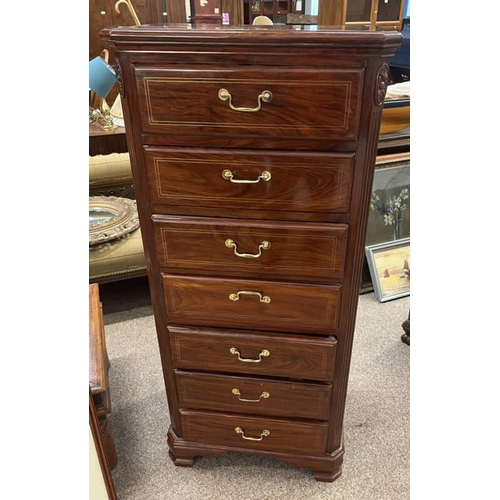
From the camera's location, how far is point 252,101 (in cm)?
84

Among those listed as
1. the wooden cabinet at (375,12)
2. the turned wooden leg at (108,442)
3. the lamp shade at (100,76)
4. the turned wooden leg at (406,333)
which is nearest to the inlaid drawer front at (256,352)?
the turned wooden leg at (108,442)

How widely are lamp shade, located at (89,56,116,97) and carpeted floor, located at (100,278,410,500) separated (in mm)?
1147

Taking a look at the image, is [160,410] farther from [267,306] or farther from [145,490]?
[267,306]

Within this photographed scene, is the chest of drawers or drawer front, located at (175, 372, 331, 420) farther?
drawer front, located at (175, 372, 331, 420)

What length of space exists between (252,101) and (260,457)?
109 centimetres

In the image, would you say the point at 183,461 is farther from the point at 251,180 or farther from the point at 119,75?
the point at 119,75

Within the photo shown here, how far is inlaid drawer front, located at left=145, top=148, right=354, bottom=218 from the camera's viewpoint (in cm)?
89

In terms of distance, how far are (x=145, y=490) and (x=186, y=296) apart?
65 centimetres

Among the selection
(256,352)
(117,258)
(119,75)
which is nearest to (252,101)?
(119,75)

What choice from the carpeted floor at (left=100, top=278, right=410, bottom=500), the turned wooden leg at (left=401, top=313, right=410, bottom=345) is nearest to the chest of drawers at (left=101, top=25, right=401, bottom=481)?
the carpeted floor at (left=100, top=278, right=410, bottom=500)

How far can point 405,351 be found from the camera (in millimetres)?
1812

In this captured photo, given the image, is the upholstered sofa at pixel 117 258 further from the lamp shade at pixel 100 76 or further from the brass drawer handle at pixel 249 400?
the brass drawer handle at pixel 249 400

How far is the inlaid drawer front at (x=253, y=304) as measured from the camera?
1.03 m

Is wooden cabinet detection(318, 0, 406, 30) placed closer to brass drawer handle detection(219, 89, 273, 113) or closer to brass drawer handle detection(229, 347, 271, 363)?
brass drawer handle detection(219, 89, 273, 113)
